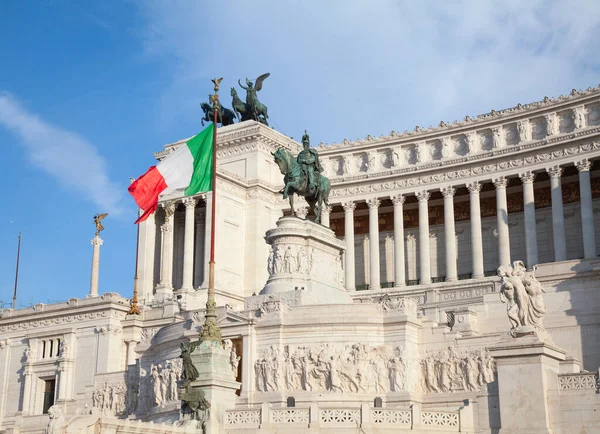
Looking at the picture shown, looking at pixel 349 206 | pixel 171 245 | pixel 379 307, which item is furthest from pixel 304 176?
pixel 171 245

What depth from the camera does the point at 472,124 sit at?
72.9m

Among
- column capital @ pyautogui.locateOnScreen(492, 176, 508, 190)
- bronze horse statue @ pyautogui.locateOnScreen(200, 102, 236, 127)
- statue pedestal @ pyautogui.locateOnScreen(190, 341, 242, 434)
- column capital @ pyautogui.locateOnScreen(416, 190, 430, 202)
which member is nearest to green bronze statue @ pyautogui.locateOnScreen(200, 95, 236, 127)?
bronze horse statue @ pyautogui.locateOnScreen(200, 102, 236, 127)

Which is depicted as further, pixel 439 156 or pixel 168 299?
pixel 439 156

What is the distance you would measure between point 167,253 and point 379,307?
115ft

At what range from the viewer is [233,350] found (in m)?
43.0

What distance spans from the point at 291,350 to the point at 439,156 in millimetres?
36286

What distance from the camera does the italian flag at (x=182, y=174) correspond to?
42.2 meters

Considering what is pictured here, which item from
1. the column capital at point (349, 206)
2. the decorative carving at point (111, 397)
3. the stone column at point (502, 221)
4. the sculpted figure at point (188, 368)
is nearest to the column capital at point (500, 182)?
the stone column at point (502, 221)

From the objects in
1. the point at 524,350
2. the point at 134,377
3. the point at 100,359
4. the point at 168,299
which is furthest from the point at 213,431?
the point at 168,299

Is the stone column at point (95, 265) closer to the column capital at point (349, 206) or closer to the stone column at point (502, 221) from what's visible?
the column capital at point (349, 206)

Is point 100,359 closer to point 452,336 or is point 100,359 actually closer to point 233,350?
point 233,350

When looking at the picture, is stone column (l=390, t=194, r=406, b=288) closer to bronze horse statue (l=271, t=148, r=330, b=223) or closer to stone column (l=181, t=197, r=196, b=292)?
stone column (l=181, t=197, r=196, b=292)

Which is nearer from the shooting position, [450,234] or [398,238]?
[450,234]

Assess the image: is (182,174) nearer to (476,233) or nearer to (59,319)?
(59,319)
